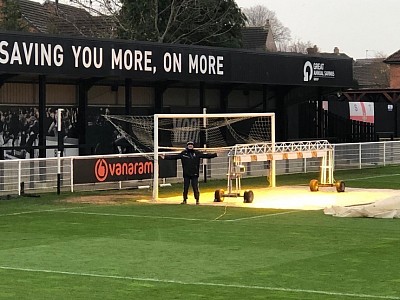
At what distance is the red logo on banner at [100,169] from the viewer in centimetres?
2952

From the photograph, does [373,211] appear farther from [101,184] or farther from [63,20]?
[63,20]

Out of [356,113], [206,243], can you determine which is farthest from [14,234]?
[356,113]

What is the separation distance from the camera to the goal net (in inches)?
1308

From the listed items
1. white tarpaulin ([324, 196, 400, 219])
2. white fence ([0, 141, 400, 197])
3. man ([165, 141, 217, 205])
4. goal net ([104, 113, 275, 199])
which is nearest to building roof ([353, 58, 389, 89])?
white fence ([0, 141, 400, 197])

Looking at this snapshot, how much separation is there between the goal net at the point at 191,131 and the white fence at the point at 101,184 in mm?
1107

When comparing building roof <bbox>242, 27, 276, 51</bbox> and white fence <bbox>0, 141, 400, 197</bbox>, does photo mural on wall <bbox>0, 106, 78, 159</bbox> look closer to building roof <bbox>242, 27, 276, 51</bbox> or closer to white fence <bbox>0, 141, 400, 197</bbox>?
white fence <bbox>0, 141, 400, 197</bbox>

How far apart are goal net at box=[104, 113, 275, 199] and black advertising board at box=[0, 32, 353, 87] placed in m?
1.62

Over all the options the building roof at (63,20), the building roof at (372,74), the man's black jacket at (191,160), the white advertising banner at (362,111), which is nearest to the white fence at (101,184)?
the man's black jacket at (191,160)

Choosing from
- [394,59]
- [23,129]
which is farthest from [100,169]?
[394,59]

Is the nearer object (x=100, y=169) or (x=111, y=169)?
(x=100, y=169)

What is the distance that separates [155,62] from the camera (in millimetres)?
34625

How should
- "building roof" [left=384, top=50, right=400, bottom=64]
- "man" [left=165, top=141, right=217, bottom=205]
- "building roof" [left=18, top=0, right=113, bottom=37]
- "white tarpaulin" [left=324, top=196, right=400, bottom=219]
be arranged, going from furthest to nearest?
"building roof" [left=384, top=50, right=400, bottom=64]
"building roof" [left=18, top=0, right=113, bottom=37]
"man" [left=165, top=141, right=217, bottom=205]
"white tarpaulin" [left=324, top=196, right=400, bottom=219]

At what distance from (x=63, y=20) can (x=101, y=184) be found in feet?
118

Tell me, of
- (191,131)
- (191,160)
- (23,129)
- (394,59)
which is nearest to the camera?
(191,160)
